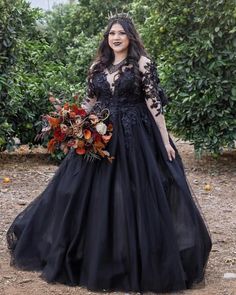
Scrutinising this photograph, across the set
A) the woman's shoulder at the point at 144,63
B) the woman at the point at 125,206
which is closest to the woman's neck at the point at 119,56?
the woman at the point at 125,206

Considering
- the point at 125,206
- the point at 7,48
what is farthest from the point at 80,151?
the point at 7,48

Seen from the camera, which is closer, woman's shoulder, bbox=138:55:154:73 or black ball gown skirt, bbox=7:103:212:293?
black ball gown skirt, bbox=7:103:212:293

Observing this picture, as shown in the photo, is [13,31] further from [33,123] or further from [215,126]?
[215,126]

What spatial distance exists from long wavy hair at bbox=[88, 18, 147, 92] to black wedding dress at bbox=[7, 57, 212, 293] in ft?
0.18

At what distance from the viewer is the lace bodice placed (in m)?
4.63

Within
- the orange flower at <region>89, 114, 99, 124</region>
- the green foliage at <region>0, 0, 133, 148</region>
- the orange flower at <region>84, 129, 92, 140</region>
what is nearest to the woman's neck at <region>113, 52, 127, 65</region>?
the orange flower at <region>89, 114, 99, 124</region>

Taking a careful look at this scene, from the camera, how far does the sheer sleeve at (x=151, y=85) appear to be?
4.62 meters

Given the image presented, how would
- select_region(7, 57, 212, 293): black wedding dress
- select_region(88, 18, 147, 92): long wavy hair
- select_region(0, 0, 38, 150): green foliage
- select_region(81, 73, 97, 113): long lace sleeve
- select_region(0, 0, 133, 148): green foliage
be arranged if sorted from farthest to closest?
1. select_region(0, 0, 133, 148): green foliage
2. select_region(0, 0, 38, 150): green foliage
3. select_region(81, 73, 97, 113): long lace sleeve
4. select_region(88, 18, 147, 92): long wavy hair
5. select_region(7, 57, 212, 293): black wedding dress

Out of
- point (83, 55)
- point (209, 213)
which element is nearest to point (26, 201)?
point (209, 213)

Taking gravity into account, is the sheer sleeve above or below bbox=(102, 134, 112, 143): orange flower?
above

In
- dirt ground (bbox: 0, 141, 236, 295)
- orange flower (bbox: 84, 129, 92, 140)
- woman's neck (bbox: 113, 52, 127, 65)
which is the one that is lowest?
dirt ground (bbox: 0, 141, 236, 295)

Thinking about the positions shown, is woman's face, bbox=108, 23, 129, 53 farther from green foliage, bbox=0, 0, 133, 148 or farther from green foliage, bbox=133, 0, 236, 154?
green foliage, bbox=0, 0, 133, 148

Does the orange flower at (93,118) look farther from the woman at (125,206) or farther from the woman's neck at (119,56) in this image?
the woman's neck at (119,56)

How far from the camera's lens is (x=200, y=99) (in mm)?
8344
